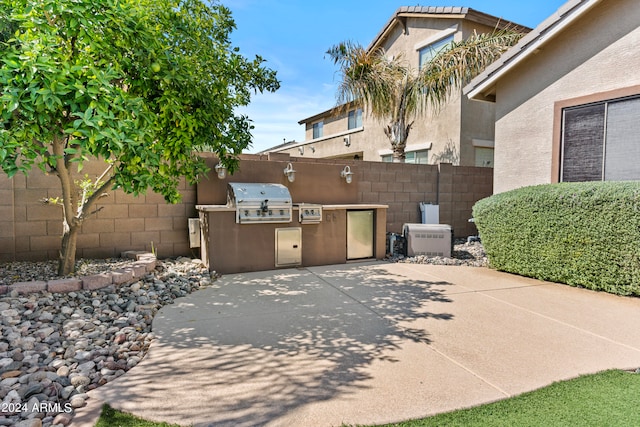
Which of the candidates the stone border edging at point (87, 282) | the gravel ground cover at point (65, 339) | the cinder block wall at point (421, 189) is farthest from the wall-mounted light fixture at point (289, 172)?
the stone border edging at point (87, 282)

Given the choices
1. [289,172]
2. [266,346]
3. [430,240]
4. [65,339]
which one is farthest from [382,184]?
[65,339]

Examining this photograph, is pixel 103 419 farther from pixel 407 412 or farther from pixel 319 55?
pixel 319 55

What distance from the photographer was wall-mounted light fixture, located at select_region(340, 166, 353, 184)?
328 inches

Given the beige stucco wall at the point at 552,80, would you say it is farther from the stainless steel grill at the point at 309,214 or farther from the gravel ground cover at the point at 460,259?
the stainless steel grill at the point at 309,214

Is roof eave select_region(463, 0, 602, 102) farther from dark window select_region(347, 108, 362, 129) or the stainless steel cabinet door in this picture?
dark window select_region(347, 108, 362, 129)

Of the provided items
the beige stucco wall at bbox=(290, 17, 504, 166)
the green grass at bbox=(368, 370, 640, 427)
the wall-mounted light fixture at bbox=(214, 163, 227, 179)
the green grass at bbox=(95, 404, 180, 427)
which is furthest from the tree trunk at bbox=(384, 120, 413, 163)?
the green grass at bbox=(95, 404, 180, 427)

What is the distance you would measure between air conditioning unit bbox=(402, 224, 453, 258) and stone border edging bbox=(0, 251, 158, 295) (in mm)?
5307

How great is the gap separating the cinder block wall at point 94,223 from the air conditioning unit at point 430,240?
4726 mm

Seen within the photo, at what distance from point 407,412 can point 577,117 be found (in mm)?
6604

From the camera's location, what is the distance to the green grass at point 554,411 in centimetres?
221

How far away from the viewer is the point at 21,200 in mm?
5484

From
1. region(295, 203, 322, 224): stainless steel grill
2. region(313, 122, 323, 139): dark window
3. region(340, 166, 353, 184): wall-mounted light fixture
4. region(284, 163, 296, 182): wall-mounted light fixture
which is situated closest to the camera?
region(295, 203, 322, 224): stainless steel grill

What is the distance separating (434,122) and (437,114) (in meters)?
0.33

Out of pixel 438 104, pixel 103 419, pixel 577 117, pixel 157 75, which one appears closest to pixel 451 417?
pixel 103 419
